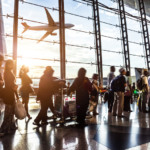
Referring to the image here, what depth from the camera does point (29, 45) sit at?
279 inches

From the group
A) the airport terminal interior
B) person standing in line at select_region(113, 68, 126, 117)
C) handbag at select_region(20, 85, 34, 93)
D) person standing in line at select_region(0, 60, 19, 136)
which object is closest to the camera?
person standing in line at select_region(0, 60, 19, 136)

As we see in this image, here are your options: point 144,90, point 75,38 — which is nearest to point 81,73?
point 144,90

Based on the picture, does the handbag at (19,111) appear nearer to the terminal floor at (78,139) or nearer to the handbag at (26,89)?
the terminal floor at (78,139)

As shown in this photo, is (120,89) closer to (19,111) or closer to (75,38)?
(19,111)

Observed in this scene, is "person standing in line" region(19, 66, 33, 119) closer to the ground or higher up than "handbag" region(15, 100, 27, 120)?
higher up

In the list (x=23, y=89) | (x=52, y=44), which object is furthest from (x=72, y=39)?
(x=23, y=89)

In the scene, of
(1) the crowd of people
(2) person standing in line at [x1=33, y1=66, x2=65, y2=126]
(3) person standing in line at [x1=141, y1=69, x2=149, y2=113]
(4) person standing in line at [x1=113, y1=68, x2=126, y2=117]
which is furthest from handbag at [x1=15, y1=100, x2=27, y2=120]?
(3) person standing in line at [x1=141, y1=69, x2=149, y2=113]

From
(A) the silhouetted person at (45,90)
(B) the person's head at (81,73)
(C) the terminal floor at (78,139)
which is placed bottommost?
(C) the terminal floor at (78,139)

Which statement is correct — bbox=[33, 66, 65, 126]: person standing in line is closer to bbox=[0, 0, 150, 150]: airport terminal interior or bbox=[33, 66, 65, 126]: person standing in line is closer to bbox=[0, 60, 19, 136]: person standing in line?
bbox=[0, 0, 150, 150]: airport terminal interior

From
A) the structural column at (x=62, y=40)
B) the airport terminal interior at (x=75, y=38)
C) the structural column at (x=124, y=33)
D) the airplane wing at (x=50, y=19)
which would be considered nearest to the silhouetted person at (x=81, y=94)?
the airport terminal interior at (x=75, y=38)

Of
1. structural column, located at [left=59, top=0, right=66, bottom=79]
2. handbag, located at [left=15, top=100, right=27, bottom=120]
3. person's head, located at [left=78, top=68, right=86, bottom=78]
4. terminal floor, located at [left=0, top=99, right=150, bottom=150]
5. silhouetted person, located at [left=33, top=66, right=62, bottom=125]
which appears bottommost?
terminal floor, located at [left=0, top=99, right=150, bottom=150]

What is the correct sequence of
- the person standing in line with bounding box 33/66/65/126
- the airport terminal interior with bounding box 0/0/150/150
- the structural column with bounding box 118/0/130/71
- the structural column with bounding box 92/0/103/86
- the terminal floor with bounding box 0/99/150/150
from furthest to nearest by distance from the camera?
the structural column with bounding box 118/0/130/71
the structural column with bounding box 92/0/103/86
the airport terminal interior with bounding box 0/0/150/150
the person standing in line with bounding box 33/66/65/126
the terminal floor with bounding box 0/99/150/150

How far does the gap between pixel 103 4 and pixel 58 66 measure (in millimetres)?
5032

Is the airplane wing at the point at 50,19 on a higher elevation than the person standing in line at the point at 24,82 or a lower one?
higher
